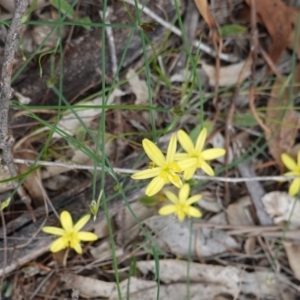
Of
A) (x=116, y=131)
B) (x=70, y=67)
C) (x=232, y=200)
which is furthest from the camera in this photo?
(x=232, y=200)

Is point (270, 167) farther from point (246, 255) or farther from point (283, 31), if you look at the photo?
point (283, 31)

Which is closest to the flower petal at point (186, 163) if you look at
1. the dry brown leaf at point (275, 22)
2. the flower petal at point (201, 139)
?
the flower petal at point (201, 139)

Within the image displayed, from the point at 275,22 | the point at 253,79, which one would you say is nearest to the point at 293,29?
the point at 275,22

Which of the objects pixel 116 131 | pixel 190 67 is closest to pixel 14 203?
pixel 116 131

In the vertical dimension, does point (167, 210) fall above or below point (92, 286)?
above

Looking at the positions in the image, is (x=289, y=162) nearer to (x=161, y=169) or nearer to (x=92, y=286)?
(x=161, y=169)

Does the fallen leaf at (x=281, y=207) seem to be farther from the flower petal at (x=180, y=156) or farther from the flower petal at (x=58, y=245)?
the flower petal at (x=58, y=245)
